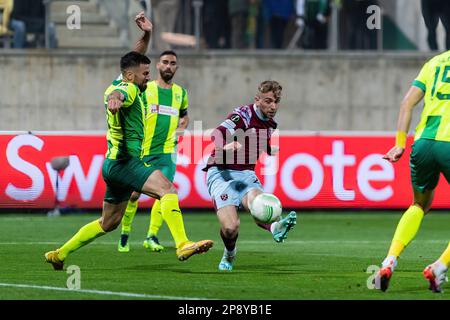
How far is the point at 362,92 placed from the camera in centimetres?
2442

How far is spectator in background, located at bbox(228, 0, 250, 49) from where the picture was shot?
23.0 m

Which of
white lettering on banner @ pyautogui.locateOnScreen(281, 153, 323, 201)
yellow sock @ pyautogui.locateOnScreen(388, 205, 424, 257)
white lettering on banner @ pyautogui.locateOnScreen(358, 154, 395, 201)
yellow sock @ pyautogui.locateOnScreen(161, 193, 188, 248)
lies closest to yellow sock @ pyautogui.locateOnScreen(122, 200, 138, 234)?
yellow sock @ pyautogui.locateOnScreen(161, 193, 188, 248)

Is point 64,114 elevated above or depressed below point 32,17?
below

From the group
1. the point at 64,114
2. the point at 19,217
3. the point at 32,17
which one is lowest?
the point at 19,217

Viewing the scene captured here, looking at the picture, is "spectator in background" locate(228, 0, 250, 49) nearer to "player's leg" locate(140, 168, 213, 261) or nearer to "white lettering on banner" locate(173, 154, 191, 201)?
"white lettering on banner" locate(173, 154, 191, 201)

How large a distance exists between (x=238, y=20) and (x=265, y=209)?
465 inches

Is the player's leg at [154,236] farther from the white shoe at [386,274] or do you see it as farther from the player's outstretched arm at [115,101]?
the white shoe at [386,274]

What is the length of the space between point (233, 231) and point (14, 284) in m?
2.46

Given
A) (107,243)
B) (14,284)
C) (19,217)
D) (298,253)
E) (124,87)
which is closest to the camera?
(14,284)

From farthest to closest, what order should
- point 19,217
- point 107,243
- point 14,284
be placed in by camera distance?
point 19,217 < point 107,243 < point 14,284

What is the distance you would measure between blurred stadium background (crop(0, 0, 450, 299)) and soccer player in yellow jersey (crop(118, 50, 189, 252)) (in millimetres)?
5614
